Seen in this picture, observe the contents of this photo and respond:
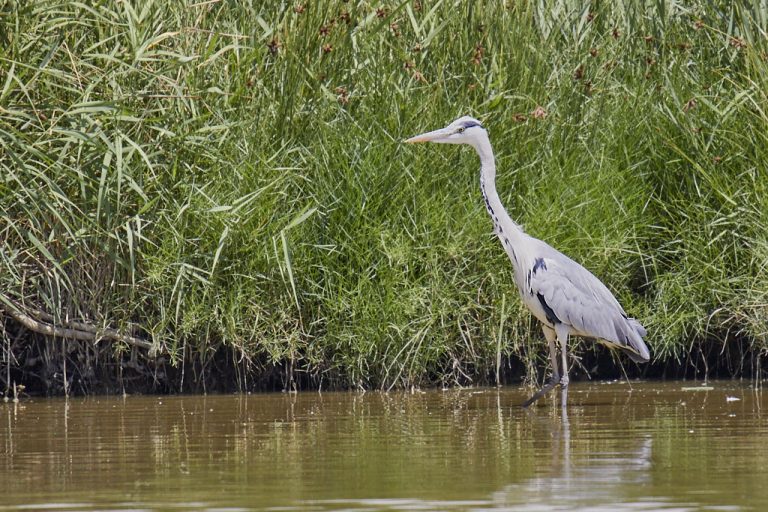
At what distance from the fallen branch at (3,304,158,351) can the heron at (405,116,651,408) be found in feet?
6.84

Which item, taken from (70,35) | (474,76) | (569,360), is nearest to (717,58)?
(474,76)

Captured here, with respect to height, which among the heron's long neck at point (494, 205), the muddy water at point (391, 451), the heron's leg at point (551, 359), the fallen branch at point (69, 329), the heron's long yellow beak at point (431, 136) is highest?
the heron's long yellow beak at point (431, 136)

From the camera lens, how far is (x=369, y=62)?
359 inches

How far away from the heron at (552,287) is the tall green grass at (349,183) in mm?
499

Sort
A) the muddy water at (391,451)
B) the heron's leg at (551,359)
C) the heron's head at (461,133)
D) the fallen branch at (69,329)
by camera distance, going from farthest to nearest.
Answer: the heron's head at (461,133) → the fallen branch at (69,329) → the heron's leg at (551,359) → the muddy water at (391,451)

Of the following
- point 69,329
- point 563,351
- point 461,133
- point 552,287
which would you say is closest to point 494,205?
point 461,133

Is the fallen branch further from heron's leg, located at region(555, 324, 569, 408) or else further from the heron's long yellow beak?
heron's leg, located at region(555, 324, 569, 408)

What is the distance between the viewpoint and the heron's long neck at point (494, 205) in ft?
27.2

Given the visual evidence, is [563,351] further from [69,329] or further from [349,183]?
[69,329]

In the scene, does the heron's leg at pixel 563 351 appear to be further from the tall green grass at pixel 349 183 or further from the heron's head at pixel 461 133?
the heron's head at pixel 461 133

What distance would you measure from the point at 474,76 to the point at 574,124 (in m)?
Result: 0.79

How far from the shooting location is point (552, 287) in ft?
26.8

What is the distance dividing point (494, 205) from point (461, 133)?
1.59ft

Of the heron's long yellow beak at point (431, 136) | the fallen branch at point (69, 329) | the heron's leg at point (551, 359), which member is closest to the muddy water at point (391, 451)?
the heron's leg at point (551, 359)
